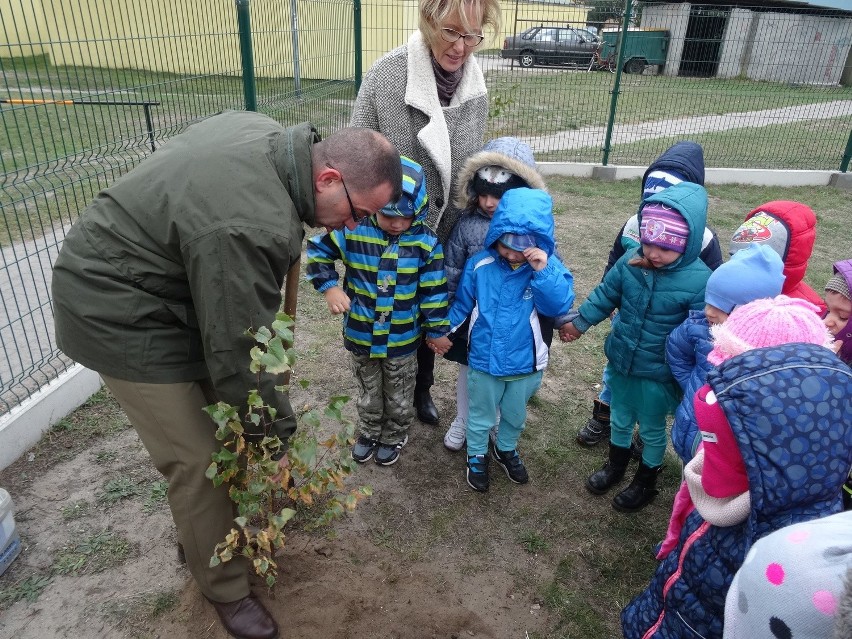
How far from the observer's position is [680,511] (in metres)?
1.94

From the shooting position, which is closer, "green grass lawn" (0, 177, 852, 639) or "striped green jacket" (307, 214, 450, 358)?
"green grass lawn" (0, 177, 852, 639)

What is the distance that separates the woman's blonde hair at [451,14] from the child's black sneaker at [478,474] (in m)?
1.81

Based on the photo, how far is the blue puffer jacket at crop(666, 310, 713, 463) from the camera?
207cm

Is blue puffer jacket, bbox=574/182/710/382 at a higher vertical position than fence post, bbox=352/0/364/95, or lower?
lower

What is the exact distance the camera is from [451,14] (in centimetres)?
243

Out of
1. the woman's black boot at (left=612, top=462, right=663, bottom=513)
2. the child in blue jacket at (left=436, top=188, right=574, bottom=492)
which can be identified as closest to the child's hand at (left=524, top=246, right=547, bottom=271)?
the child in blue jacket at (left=436, top=188, right=574, bottom=492)

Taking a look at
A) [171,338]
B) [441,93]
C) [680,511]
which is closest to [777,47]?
[441,93]

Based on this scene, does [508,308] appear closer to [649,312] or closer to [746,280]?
[649,312]

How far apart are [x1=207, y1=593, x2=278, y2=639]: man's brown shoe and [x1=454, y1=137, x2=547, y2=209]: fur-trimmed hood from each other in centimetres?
178

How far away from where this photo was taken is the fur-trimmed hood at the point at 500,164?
262 centimetres

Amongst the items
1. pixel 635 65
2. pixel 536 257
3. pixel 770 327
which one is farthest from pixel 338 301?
pixel 635 65

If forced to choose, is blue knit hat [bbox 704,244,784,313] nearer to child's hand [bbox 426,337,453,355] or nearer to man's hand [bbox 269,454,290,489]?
child's hand [bbox 426,337,453,355]

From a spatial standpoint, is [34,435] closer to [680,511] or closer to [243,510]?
[243,510]

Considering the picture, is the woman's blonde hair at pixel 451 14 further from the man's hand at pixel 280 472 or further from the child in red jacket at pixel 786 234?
the man's hand at pixel 280 472
